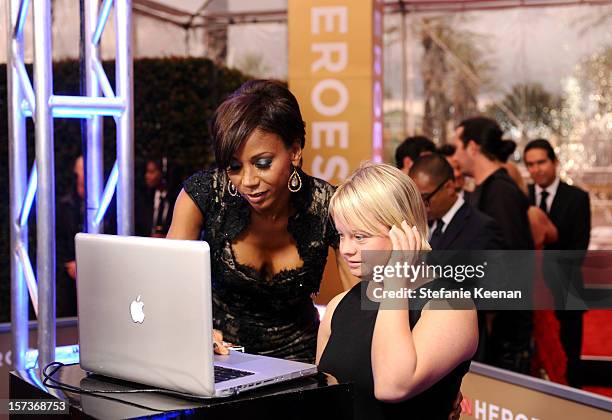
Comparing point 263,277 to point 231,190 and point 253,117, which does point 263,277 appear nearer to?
point 231,190

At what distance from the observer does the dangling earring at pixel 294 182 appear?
8.25 feet

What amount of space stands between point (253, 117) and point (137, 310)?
2.36 feet

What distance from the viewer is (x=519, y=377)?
351 centimetres

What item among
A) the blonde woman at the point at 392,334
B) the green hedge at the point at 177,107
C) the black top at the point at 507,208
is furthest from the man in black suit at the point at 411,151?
the blonde woman at the point at 392,334

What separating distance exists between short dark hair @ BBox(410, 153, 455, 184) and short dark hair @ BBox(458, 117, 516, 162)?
107cm

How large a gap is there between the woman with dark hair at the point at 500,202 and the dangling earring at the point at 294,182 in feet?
7.65

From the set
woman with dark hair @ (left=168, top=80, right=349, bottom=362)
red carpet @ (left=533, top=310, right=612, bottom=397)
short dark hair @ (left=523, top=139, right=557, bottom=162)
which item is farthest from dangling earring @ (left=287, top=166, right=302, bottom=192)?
short dark hair @ (left=523, top=139, right=557, bottom=162)

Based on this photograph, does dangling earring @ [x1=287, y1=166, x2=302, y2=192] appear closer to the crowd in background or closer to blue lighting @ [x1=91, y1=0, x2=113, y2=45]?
blue lighting @ [x1=91, y1=0, x2=113, y2=45]

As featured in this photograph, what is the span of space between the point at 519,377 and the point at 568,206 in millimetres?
2408

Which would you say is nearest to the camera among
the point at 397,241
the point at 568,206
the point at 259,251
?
the point at 397,241

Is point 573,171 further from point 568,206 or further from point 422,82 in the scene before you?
point 568,206

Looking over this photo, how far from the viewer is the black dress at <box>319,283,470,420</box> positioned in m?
1.87

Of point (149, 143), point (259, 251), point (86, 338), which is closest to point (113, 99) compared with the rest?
point (259, 251)

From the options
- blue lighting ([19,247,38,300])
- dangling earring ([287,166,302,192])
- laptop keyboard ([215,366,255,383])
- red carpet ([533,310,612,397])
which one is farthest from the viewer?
red carpet ([533,310,612,397])
